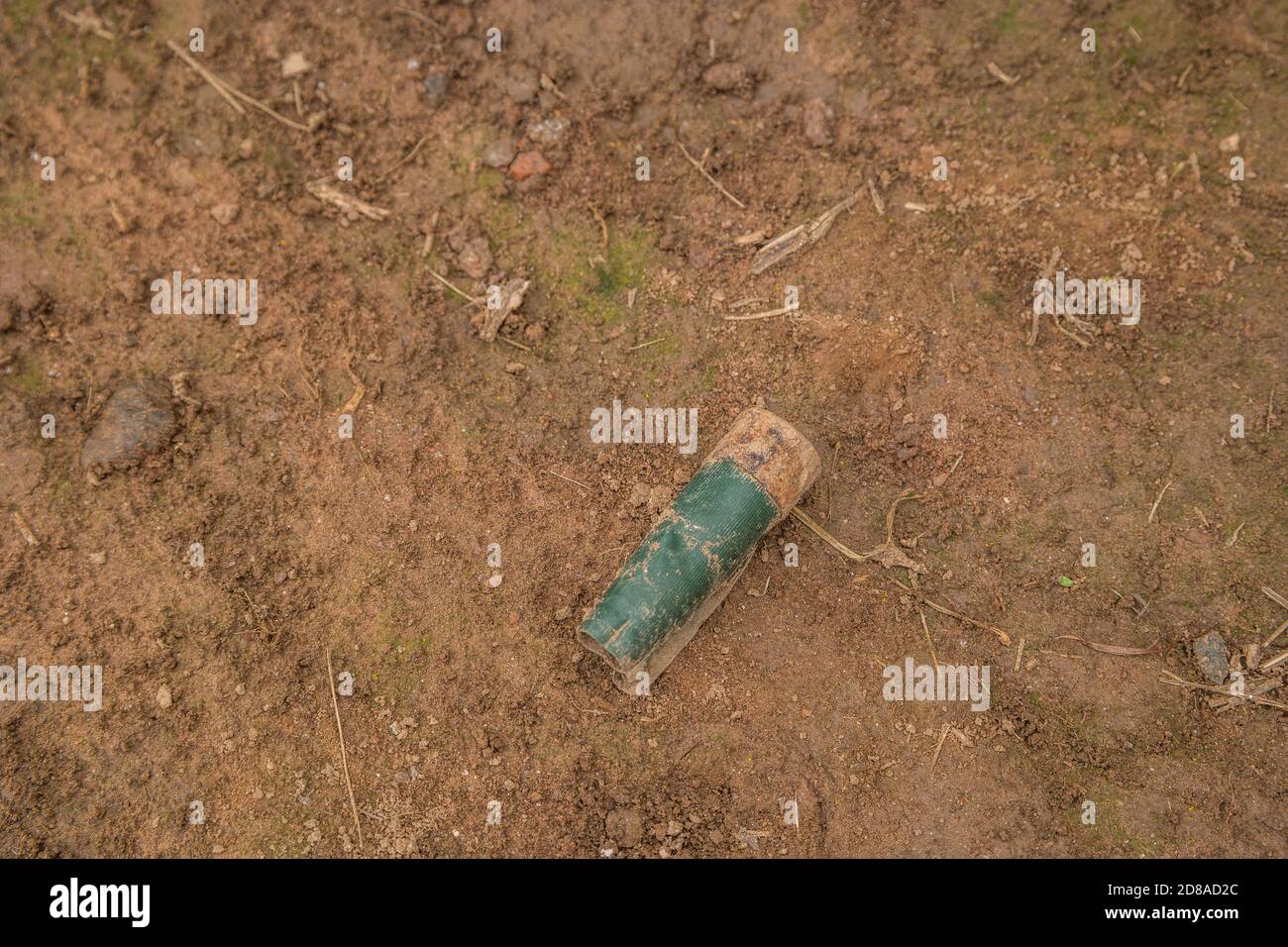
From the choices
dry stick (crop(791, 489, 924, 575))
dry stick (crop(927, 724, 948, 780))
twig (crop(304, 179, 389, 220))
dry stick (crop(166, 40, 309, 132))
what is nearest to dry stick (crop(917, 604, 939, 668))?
dry stick (crop(791, 489, 924, 575))

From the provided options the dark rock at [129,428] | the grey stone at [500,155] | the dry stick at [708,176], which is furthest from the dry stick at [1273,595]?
the dark rock at [129,428]

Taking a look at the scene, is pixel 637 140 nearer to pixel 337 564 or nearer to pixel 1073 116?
pixel 1073 116

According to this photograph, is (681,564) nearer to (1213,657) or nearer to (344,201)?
(1213,657)

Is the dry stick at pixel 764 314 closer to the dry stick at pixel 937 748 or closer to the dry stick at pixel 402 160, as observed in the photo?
the dry stick at pixel 402 160

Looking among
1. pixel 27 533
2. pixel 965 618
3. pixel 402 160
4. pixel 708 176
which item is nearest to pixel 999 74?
pixel 708 176

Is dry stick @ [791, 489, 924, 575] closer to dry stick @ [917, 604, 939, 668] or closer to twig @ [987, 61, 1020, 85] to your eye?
dry stick @ [917, 604, 939, 668]

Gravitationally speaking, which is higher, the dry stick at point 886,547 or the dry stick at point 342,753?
the dry stick at point 886,547
